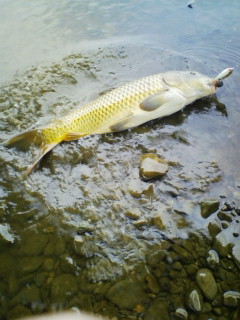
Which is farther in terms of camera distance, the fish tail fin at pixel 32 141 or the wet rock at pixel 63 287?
the fish tail fin at pixel 32 141

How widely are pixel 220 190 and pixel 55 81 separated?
347 cm

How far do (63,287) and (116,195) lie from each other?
1.11 m

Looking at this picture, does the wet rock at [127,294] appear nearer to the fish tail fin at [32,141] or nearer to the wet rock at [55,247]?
the wet rock at [55,247]

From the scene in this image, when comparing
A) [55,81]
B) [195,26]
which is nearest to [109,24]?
[195,26]

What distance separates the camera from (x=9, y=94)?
4781 mm

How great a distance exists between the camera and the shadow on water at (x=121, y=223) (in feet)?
8.04

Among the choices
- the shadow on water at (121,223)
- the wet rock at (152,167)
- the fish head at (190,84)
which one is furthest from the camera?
the fish head at (190,84)

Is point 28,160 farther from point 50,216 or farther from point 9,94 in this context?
point 9,94

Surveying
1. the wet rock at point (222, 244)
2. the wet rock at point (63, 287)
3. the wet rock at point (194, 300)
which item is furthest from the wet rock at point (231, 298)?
the wet rock at point (63, 287)

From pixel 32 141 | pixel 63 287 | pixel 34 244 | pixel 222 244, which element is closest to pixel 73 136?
pixel 32 141

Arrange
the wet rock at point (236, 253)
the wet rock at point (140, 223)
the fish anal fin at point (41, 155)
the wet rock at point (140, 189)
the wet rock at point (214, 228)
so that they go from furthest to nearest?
the fish anal fin at point (41, 155) → the wet rock at point (140, 189) → the wet rock at point (140, 223) → the wet rock at point (214, 228) → the wet rock at point (236, 253)

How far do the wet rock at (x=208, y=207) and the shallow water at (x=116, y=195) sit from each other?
0.04 meters

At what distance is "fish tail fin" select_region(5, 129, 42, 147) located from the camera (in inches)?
143

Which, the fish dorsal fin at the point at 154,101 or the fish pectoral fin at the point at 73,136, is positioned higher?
the fish dorsal fin at the point at 154,101
